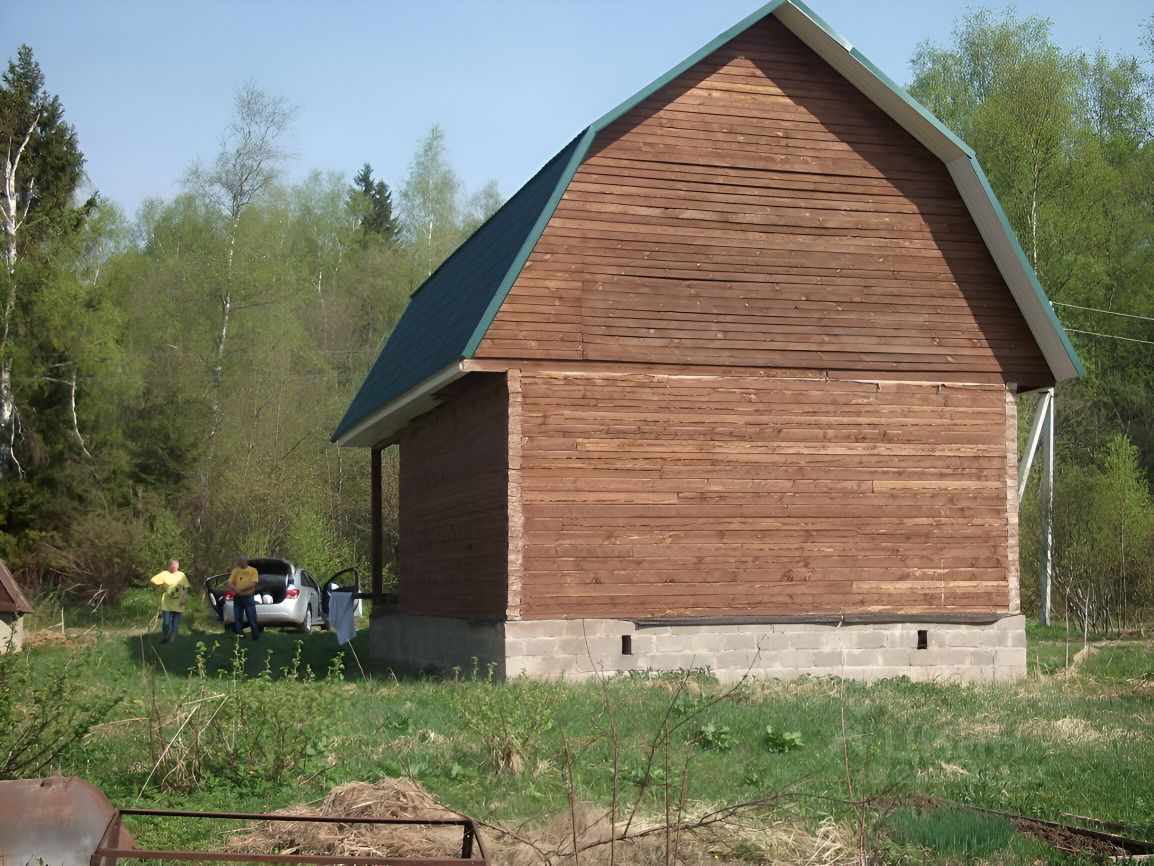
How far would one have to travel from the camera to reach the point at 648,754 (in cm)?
689

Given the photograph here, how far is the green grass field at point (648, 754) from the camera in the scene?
333 inches

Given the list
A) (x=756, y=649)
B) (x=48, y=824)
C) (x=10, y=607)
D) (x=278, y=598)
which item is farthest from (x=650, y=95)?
(x=278, y=598)

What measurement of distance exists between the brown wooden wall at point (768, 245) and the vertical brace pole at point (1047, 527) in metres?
8.88

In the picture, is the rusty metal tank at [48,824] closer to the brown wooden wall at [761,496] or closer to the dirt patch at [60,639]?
the brown wooden wall at [761,496]

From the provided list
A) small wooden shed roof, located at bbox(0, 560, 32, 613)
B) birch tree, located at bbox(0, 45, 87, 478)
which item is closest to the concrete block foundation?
small wooden shed roof, located at bbox(0, 560, 32, 613)

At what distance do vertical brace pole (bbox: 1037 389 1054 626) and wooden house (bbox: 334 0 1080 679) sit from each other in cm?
885

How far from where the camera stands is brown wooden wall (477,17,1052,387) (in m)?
16.3

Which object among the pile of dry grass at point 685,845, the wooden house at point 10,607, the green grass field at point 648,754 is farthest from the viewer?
the wooden house at point 10,607

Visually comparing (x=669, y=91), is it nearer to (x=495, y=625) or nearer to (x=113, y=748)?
(x=495, y=625)

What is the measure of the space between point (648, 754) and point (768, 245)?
1099cm

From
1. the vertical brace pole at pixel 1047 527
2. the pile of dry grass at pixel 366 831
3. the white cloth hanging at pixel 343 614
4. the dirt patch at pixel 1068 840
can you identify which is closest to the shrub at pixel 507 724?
the pile of dry grass at pixel 366 831

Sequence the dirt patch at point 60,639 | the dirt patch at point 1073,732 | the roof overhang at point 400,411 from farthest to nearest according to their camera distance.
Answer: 1. the dirt patch at point 60,639
2. the roof overhang at point 400,411
3. the dirt patch at point 1073,732

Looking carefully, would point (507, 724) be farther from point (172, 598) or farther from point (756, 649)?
point (172, 598)

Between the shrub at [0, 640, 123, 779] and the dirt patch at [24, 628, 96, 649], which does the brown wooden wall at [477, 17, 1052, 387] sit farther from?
the dirt patch at [24, 628, 96, 649]
